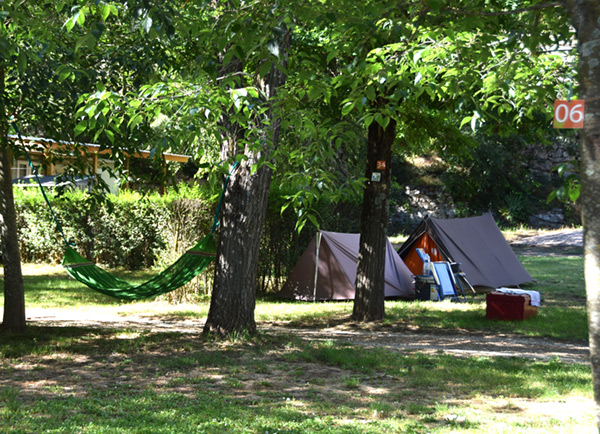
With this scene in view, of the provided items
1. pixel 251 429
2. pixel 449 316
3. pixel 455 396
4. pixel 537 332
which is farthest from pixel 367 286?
pixel 251 429

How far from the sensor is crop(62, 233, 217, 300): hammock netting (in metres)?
7.52

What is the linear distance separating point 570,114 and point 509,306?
7102 mm

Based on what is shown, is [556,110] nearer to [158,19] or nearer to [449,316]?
[158,19]

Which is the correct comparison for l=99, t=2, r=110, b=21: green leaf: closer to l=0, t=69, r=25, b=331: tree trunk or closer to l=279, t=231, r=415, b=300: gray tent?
l=0, t=69, r=25, b=331: tree trunk

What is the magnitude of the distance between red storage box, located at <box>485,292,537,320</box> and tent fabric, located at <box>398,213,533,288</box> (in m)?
3.27

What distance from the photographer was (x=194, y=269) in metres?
7.78

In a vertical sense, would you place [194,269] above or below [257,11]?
below

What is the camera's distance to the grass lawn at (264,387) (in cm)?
416

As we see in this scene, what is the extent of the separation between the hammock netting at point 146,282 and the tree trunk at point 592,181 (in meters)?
5.43

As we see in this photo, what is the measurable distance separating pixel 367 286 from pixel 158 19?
6051 millimetres

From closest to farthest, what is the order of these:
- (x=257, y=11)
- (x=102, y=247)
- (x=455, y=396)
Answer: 1. (x=257, y=11)
2. (x=455, y=396)
3. (x=102, y=247)

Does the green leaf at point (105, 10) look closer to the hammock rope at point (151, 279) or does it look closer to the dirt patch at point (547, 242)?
the hammock rope at point (151, 279)

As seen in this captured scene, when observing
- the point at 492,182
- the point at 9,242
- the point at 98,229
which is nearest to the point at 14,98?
the point at 9,242

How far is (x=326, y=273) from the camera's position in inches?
462
